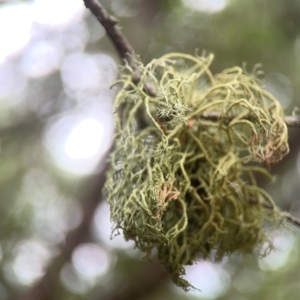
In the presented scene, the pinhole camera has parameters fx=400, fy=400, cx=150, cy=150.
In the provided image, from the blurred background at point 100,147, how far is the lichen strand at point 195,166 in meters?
0.40

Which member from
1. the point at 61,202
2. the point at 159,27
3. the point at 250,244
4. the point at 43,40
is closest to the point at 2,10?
the point at 43,40

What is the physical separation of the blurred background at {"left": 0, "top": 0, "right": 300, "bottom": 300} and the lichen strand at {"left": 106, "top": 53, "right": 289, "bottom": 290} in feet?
1.31

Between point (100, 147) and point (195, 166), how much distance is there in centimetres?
63

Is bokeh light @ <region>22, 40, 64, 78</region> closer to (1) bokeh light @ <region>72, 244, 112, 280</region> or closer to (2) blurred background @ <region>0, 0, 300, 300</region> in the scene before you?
(2) blurred background @ <region>0, 0, 300, 300</region>

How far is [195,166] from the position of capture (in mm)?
526

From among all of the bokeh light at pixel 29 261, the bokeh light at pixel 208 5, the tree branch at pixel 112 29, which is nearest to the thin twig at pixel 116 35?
the tree branch at pixel 112 29

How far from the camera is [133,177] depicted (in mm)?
476

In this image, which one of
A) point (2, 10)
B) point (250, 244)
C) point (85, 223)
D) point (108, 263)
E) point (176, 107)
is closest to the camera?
point (176, 107)

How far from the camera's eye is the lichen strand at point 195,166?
1.48 feet

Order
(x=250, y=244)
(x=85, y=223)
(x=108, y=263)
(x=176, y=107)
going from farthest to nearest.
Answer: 1. (x=108, y=263)
2. (x=85, y=223)
3. (x=250, y=244)
4. (x=176, y=107)

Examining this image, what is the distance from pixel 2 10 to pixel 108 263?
2.61 feet

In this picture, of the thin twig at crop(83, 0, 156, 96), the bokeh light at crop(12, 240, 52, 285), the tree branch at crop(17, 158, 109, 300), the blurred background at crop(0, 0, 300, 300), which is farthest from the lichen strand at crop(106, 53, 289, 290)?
the bokeh light at crop(12, 240, 52, 285)

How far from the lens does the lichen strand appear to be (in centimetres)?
45

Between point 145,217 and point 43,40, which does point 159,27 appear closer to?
point 43,40
